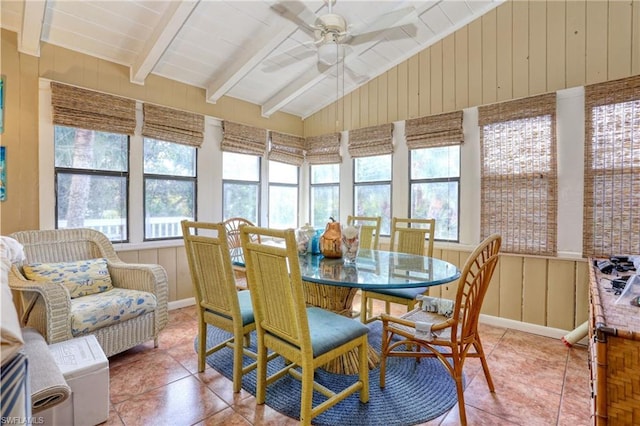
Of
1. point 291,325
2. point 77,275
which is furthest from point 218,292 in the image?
point 77,275

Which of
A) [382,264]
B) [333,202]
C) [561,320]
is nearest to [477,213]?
[561,320]

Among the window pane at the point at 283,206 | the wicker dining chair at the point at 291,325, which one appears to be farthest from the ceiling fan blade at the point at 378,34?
the window pane at the point at 283,206

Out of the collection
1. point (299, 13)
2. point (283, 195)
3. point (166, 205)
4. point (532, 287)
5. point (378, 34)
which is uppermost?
point (299, 13)

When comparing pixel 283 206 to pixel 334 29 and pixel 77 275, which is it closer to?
pixel 77 275

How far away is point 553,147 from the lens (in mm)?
2986

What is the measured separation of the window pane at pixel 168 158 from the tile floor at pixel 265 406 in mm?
1856

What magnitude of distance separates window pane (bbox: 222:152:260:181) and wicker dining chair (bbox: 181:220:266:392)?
7.15 ft

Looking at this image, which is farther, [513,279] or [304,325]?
[513,279]

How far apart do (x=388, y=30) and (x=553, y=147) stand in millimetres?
2005

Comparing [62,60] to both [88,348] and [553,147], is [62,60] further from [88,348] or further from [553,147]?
[553,147]

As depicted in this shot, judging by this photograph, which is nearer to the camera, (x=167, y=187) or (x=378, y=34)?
(x=378, y=34)

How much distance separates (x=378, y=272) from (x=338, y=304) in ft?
1.70

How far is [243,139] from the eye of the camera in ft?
14.0

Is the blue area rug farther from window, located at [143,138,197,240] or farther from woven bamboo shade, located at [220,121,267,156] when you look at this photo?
woven bamboo shade, located at [220,121,267,156]
